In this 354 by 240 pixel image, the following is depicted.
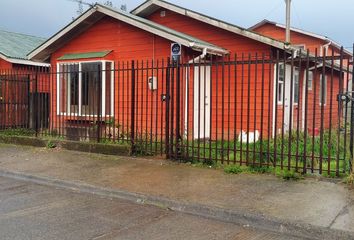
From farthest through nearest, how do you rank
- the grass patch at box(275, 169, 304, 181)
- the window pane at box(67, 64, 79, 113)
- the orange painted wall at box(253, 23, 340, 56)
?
1. the orange painted wall at box(253, 23, 340, 56)
2. the window pane at box(67, 64, 79, 113)
3. the grass patch at box(275, 169, 304, 181)

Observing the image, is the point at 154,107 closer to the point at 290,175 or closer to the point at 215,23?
the point at 215,23

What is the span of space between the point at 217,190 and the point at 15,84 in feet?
32.9

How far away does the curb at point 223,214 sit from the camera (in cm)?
471

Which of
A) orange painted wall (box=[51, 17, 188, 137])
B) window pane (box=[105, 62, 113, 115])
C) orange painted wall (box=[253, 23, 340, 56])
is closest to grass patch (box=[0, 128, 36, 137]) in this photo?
orange painted wall (box=[51, 17, 188, 137])

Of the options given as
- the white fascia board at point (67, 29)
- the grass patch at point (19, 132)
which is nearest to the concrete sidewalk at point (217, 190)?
the grass patch at point (19, 132)

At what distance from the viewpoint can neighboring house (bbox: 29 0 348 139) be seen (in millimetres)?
11594

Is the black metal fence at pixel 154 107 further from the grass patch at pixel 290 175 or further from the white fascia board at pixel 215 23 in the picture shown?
the grass patch at pixel 290 175

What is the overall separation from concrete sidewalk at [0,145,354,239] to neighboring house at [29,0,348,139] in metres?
3.00

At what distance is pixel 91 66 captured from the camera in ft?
42.2

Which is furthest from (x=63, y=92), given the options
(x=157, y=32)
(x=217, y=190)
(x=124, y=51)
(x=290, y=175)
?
(x=290, y=175)

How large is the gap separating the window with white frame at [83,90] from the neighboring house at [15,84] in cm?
70

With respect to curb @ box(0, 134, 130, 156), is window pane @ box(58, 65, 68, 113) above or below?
above

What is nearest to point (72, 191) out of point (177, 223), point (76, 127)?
point (177, 223)

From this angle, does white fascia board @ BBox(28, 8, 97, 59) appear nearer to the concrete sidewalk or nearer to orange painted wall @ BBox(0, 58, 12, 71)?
orange painted wall @ BBox(0, 58, 12, 71)
